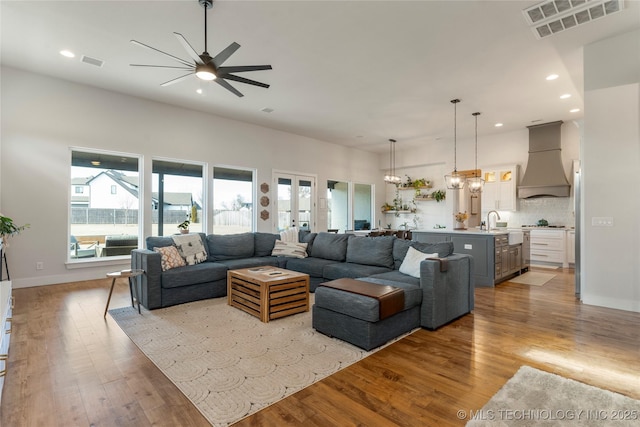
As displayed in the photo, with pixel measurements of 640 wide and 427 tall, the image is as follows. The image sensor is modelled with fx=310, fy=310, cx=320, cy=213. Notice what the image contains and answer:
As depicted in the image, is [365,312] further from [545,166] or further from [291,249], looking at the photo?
[545,166]

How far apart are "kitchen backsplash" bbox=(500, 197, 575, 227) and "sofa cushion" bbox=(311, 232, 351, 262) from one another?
18.1ft

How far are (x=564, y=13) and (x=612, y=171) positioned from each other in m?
1.99

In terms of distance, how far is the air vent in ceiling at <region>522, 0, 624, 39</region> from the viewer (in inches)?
123

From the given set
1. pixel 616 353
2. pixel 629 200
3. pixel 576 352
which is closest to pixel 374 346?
pixel 576 352

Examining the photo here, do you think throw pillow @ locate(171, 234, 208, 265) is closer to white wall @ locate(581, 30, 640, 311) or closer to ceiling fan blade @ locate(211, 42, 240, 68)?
ceiling fan blade @ locate(211, 42, 240, 68)

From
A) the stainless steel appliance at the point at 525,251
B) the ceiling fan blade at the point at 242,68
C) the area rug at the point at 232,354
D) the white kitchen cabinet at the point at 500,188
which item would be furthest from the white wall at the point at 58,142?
the white kitchen cabinet at the point at 500,188

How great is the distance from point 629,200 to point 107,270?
7898 mm

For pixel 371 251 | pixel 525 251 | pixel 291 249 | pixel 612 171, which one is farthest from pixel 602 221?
pixel 291 249

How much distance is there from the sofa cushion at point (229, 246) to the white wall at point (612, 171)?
4.87m

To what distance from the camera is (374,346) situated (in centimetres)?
267

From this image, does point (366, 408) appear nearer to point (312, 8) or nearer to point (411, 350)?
point (411, 350)

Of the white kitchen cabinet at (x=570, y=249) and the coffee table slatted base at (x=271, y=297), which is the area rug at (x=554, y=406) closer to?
the coffee table slatted base at (x=271, y=297)

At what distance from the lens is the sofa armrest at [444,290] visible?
3.12 meters

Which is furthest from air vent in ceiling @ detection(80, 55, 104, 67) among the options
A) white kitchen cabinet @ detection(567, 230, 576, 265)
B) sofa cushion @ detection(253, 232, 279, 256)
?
white kitchen cabinet @ detection(567, 230, 576, 265)
